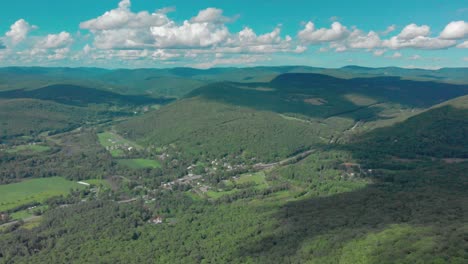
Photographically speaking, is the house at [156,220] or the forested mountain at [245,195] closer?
the forested mountain at [245,195]

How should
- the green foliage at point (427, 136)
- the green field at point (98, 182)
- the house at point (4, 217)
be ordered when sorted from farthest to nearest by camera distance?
1. the green foliage at point (427, 136)
2. the green field at point (98, 182)
3. the house at point (4, 217)

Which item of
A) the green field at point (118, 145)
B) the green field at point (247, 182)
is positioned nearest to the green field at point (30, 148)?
the green field at point (118, 145)

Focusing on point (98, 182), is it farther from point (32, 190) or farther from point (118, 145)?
point (118, 145)

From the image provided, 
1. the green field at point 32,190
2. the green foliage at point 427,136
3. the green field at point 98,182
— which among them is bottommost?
the green field at point 32,190

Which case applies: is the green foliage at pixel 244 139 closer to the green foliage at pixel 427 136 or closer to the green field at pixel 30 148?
the green foliage at pixel 427 136

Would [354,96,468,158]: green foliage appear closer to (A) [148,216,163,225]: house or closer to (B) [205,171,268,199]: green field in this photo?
(B) [205,171,268,199]: green field

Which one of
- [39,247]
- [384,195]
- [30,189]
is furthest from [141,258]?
[30,189]

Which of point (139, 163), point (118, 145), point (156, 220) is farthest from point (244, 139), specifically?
point (156, 220)

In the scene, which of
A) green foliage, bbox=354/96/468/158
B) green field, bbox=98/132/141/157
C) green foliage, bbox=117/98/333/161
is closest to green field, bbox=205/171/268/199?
green foliage, bbox=117/98/333/161
